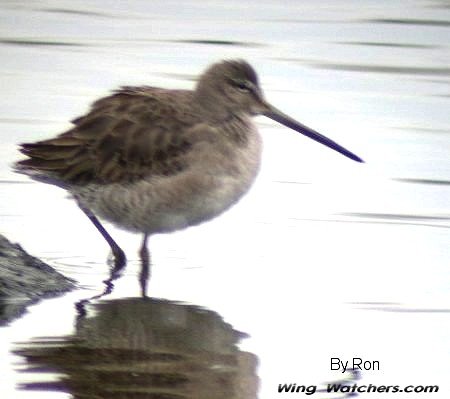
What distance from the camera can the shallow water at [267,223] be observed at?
8219 mm

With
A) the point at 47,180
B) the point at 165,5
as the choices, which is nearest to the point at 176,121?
the point at 47,180

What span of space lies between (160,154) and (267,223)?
1436 mm

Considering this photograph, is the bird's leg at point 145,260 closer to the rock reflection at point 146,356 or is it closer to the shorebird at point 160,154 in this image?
the shorebird at point 160,154

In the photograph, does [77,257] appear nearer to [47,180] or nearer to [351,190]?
[47,180]

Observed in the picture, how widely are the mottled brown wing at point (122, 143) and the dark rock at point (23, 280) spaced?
732 millimetres

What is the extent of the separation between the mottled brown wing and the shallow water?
1.82 ft

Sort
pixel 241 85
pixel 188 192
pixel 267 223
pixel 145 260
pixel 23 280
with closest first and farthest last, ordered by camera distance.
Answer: pixel 23 280, pixel 188 192, pixel 145 260, pixel 241 85, pixel 267 223

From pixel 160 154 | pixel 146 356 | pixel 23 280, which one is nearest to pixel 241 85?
pixel 160 154

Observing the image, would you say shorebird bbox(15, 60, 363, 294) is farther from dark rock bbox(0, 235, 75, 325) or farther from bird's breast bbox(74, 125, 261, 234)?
dark rock bbox(0, 235, 75, 325)

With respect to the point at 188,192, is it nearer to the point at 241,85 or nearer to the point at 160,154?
the point at 160,154

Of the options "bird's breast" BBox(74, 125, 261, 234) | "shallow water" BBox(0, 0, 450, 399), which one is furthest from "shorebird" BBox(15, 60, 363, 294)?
"shallow water" BBox(0, 0, 450, 399)

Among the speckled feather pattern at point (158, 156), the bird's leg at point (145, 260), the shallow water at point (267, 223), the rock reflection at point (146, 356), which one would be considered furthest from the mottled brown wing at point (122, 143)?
the rock reflection at point (146, 356)

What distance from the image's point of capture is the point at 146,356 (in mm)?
8211

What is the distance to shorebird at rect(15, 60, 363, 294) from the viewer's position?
969 centimetres
